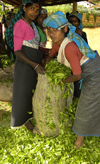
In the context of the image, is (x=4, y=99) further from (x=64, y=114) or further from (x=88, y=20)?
(x=88, y=20)

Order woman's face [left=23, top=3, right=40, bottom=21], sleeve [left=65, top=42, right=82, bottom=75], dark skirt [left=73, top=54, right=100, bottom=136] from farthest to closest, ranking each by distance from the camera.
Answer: woman's face [left=23, top=3, right=40, bottom=21] < dark skirt [left=73, top=54, right=100, bottom=136] < sleeve [left=65, top=42, right=82, bottom=75]

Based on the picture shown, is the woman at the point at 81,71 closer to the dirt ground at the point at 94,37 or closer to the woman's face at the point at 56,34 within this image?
the woman's face at the point at 56,34

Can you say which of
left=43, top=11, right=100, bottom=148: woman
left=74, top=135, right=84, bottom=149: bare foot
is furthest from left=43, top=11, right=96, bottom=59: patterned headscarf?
left=74, top=135, right=84, bottom=149: bare foot

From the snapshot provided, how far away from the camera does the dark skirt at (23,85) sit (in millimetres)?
2586

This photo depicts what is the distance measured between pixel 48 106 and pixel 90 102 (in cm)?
68

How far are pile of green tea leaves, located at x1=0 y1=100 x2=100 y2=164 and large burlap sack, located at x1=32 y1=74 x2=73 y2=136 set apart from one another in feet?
0.47

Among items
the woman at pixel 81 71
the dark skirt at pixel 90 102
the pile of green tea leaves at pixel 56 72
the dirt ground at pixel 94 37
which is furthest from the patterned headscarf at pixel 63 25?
the dirt ground at pixel 94 37

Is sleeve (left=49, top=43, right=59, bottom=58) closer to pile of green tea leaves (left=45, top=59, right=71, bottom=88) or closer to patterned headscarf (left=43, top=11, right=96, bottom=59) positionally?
pile of green tea leaves (left=45, top=59, right=71, bottom=88)

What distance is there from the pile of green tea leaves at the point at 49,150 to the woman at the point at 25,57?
14.5 inches

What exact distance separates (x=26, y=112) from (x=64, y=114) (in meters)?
0.73

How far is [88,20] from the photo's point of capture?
21.6 meters

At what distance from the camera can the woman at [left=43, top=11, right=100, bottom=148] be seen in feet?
6.48

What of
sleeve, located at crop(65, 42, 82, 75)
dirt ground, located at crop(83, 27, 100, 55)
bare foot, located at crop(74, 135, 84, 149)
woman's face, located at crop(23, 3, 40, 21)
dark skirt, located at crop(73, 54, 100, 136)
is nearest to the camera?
sleeve, located at crop(65, 42, 82, 75)

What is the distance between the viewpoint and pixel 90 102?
7.45ft
